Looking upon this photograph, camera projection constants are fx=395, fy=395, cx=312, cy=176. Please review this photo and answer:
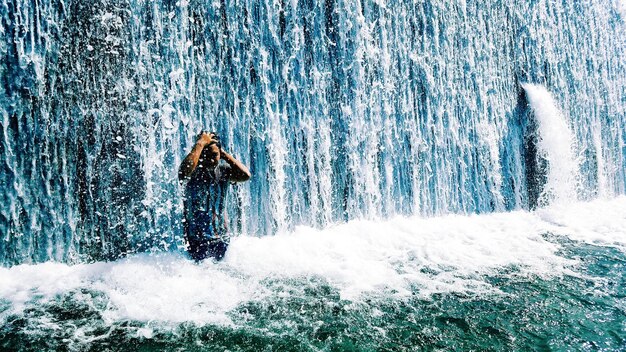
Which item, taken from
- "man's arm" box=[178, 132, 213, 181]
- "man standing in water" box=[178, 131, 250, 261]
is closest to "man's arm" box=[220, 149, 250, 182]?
"man standing in water" box=[178, 131, 250, 261]

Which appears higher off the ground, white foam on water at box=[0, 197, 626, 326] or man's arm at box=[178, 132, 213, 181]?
man's arm at box=[178, 132, 213, 181]

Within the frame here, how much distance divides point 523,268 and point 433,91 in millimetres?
4343

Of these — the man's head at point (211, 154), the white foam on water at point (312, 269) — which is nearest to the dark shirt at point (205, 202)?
the man's head at point (211, 154)

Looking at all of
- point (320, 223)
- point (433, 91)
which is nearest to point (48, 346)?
point (320, 223)

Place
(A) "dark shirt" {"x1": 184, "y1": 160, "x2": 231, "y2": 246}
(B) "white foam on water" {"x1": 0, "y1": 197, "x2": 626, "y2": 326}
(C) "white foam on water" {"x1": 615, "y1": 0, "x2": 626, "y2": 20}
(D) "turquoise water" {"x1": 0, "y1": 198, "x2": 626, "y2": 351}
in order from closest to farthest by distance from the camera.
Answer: (D) "turquoise water" {"x1": 0, "y1": 198, "x2": 626, "y2": 351} < (B) "white foam on water" {"x1": 0, "y1": 197, "x2": 626, "y2": 326} < (A) "dark shirt" {"x1": 184, "y1": 160, "x2": 231, "y2": 246} < (C) "white foam on water" {"x1": 615, "y1": 0, "x2": 626, "y2": 20}

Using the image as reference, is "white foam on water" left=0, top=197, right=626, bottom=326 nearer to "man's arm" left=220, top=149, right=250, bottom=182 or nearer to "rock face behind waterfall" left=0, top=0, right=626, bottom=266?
"rock face behind waterfall" left=0, top=0, right=626, bottom=266

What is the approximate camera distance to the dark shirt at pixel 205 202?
16.1ft

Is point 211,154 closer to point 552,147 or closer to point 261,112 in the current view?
point 261,112

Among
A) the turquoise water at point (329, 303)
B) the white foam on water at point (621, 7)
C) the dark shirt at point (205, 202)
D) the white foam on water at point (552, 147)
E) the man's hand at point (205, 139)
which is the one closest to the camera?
→ the turquoise water at point (329, 303)

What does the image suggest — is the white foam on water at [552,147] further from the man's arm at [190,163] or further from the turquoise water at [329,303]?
the man's arm at [190,163]

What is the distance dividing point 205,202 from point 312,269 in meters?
1.76

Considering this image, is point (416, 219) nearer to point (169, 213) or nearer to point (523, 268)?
point (523, 268)

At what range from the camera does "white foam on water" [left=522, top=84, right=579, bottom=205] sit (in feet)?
32.7

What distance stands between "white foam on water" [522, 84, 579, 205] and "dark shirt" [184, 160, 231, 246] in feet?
28.1
